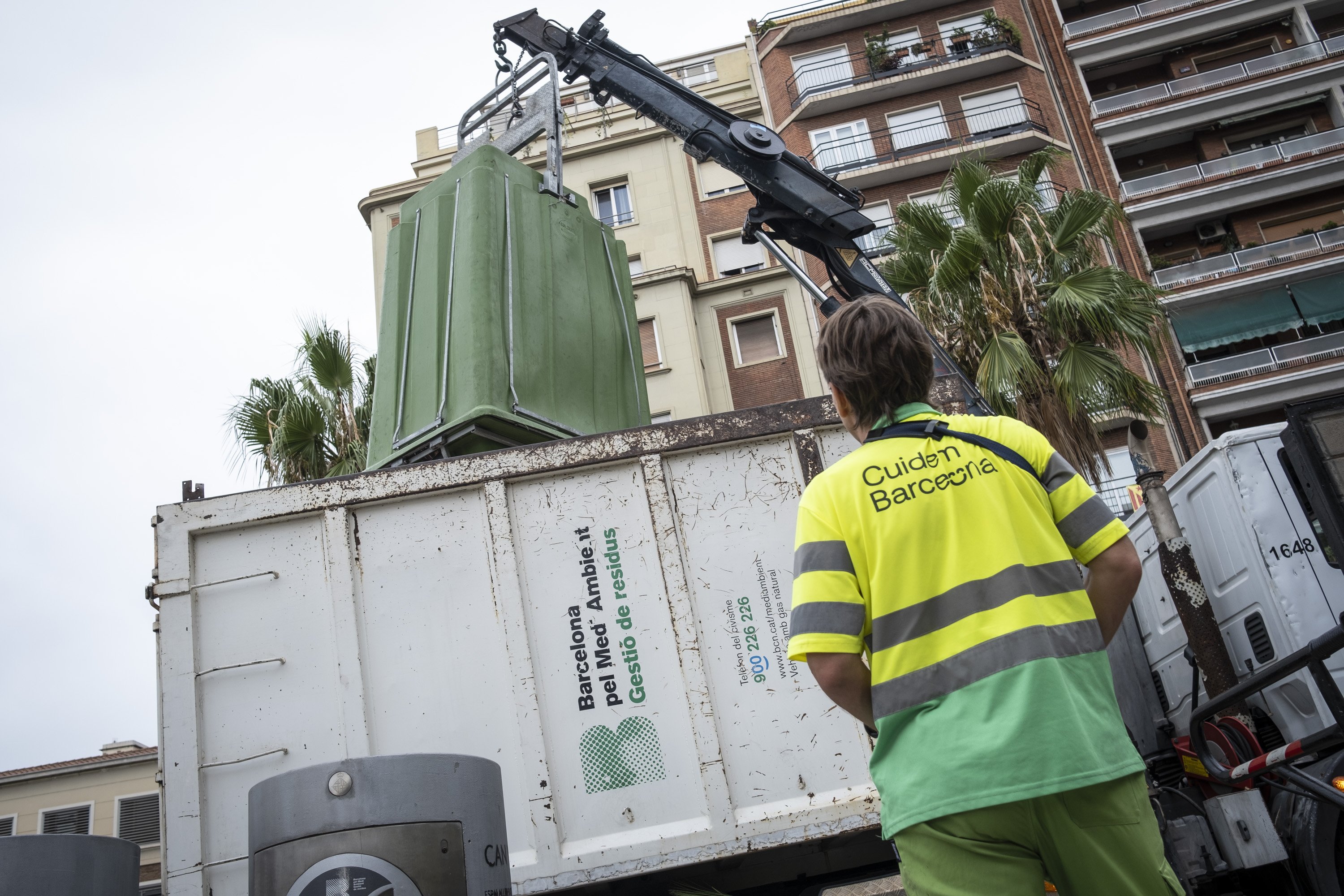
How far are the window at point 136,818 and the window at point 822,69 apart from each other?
26679 millimetres

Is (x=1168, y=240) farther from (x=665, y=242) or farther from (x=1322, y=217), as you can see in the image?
(x=665, y=242)

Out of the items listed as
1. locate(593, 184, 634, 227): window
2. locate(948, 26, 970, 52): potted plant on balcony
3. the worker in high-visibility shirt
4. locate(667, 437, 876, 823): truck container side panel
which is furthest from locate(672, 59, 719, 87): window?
the worker in high-visibility shirt

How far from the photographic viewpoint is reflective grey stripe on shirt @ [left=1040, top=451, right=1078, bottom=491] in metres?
1.96

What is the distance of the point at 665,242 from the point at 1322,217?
1728cm

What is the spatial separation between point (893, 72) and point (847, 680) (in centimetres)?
2836

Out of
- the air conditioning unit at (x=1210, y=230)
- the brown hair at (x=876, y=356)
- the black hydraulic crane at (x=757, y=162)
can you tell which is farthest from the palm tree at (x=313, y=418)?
the air conditioning unit at (x=1210, y=230)

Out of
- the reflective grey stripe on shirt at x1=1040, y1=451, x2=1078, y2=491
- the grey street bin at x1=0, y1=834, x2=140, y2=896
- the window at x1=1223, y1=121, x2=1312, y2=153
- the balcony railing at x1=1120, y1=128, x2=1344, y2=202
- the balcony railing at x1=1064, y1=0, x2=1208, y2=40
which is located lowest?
the grey street bin at x1=0, y1=834, x2=140, y2=896

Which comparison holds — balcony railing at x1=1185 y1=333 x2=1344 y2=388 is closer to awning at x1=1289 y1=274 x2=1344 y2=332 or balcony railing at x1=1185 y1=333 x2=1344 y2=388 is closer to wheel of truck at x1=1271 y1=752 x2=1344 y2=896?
awning at x1=1289 y1=274 x2=1344 y2=332

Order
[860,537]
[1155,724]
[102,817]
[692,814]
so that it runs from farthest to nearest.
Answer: [102,817]
[1155,724]
[692,814]
[860,537]

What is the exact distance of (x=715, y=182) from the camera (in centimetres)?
2686

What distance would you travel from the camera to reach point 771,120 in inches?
1110

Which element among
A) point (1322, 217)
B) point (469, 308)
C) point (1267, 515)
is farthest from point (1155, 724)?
point (1322, 217)

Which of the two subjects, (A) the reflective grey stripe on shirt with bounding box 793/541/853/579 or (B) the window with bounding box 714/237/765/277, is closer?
(A) the reflective grey stripe on shirt with bounding box 793/541/853/579

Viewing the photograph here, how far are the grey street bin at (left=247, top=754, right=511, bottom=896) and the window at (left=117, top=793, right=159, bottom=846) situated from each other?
31.1 metres
